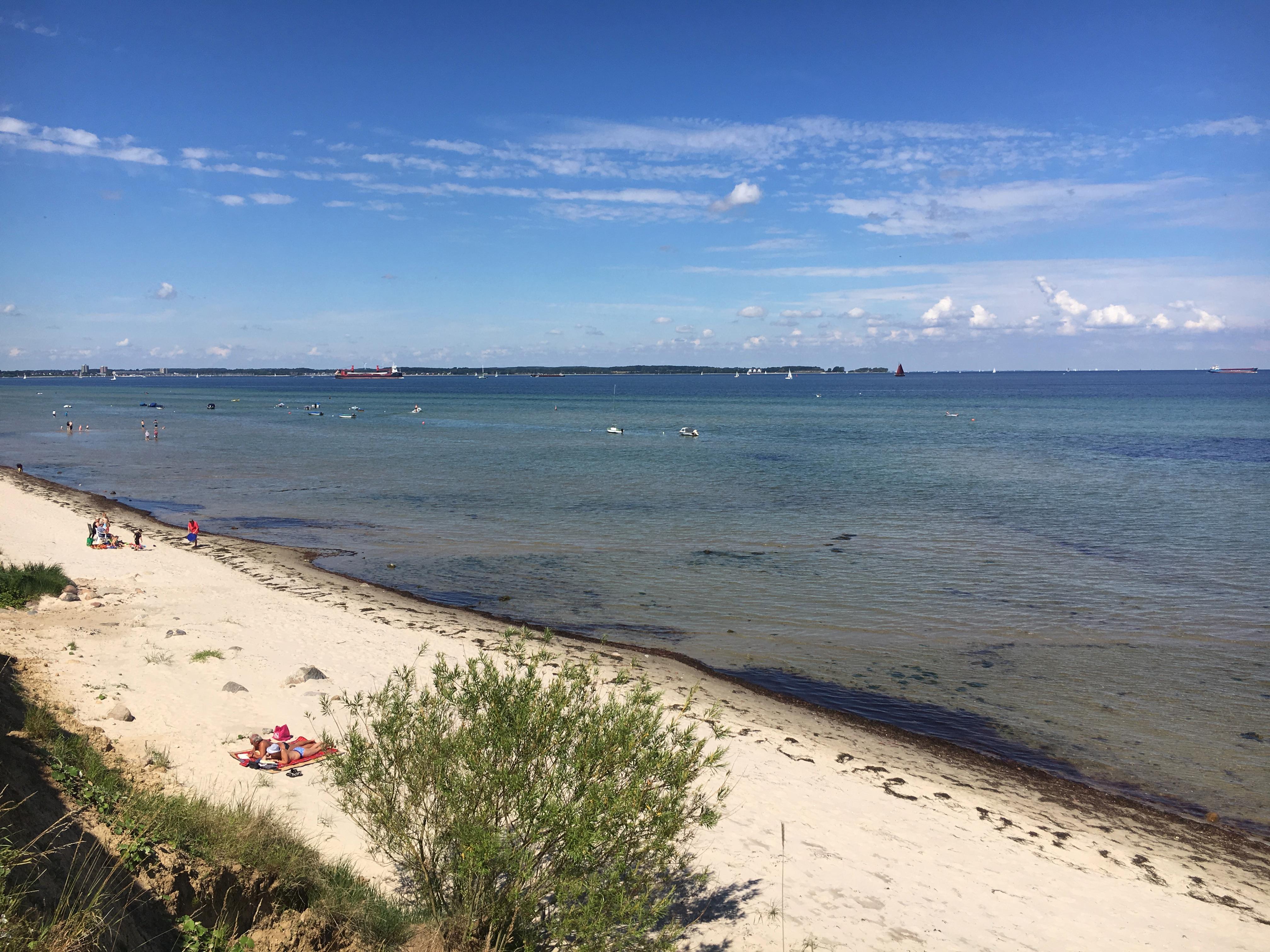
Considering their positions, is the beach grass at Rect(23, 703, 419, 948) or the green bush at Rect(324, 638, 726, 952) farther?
the beach grass at Rect(23, 703, 419, 948)

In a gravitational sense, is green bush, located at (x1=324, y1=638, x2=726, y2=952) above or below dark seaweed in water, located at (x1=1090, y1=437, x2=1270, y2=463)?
above

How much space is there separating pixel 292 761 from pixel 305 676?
4015 mm

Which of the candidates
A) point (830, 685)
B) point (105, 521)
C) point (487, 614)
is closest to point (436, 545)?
point (487, 614)

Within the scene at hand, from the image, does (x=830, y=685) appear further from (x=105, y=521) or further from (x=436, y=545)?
(x=105, y=521)

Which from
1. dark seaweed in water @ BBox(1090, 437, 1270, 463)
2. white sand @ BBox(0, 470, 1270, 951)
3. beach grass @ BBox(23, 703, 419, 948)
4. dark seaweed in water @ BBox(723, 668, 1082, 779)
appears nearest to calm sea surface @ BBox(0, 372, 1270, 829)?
dark seaweed in water @ BBox(723, 668, 1082, 779)

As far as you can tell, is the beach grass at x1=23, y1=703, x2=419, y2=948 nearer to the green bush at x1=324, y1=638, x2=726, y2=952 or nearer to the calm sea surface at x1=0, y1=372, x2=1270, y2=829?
the green bush at x1=324, y1=638, x2=726, y2=952

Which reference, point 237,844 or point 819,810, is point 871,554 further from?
point 237,844

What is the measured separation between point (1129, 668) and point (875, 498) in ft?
75.6

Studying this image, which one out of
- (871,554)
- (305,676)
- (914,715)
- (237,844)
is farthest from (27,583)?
(871,554)

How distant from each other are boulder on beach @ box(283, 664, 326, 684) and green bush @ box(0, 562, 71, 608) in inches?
279

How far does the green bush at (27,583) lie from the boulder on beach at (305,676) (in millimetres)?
7091

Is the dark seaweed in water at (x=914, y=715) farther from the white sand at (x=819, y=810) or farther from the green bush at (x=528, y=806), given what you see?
the green bush at (x=528, y=806)

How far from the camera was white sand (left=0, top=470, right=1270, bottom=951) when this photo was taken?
30.2 feet

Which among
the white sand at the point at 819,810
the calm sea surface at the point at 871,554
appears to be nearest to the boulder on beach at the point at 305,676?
the white sand at the point at 819,810
